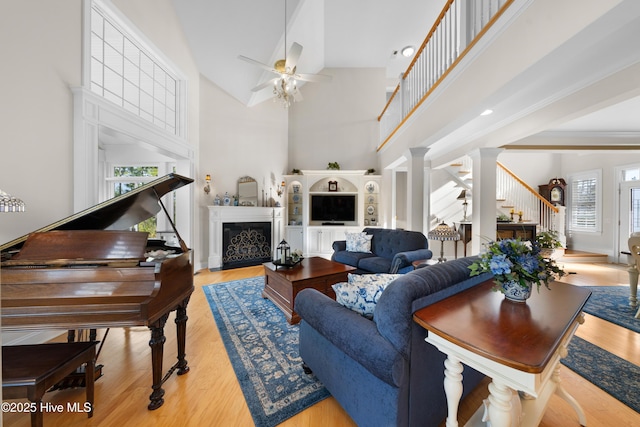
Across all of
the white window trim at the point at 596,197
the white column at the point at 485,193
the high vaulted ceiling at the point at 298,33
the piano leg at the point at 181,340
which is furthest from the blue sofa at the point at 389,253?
the white window trim at the point at 596,197

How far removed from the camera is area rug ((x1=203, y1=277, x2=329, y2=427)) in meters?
1.68

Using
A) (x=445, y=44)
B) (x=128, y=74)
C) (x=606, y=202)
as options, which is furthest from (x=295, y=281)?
(x=606, y=202)

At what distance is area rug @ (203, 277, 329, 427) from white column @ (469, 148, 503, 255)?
11.5 feet

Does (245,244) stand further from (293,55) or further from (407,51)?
(407,51)

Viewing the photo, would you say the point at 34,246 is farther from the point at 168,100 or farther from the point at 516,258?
the point at 168,100

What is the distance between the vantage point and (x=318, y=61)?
6.46 metres

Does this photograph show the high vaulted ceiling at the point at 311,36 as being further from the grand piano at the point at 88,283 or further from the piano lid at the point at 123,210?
the grand piano at the point at 88,283

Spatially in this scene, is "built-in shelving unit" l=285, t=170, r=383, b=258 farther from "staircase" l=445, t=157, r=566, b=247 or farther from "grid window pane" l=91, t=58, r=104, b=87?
"grid window pane" l=91, t=58, r=104, b=87

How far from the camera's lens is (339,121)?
7145 mm

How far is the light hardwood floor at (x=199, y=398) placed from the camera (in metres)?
1.57

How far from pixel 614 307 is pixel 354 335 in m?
4.20

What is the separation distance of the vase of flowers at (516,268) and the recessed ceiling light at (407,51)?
674 cm

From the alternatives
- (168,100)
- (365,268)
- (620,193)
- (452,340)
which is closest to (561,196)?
(620,193)

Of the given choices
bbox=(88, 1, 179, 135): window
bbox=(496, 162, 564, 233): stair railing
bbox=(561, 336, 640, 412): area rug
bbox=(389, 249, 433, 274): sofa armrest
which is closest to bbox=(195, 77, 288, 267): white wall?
bbox=(88, 1, 179, 135): window
